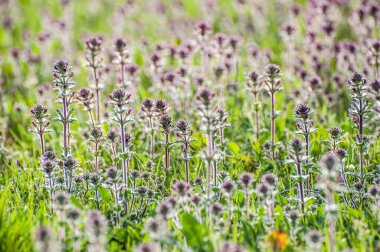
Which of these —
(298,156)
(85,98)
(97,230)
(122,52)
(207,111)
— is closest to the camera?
(97,230)

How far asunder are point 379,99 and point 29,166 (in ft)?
10.8

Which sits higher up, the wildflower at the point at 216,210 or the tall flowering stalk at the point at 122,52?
the tall flowering stalk at the point at 122,52

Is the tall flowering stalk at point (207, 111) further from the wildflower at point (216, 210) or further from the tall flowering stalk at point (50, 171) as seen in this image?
the tall flowering stalk at point (50, 171)

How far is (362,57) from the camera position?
7.71 m

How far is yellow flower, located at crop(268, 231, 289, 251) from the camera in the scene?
11.8ft

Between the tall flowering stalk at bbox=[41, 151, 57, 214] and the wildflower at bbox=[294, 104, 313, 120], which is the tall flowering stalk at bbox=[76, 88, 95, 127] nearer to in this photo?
the tall flowering stalk at bbox=[41, 151, 57, 214]

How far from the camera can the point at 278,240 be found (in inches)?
143

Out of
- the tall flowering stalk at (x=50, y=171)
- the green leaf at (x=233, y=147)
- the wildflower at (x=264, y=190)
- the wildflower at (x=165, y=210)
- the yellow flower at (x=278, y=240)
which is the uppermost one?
the green leaf at (x=233, y=147)

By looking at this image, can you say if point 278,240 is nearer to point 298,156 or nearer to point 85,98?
point 298,156

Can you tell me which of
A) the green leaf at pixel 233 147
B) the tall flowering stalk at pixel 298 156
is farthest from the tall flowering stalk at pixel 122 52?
the tall flowering stalk at pixel 298 156

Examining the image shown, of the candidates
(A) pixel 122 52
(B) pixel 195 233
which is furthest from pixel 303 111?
(A) pixel 122 52

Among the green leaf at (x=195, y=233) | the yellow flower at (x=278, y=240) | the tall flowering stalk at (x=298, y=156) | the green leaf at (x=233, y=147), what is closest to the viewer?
the yellow flower at (x=278, y=240)

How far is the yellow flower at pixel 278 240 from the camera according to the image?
360 cm

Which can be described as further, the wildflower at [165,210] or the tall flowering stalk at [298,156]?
the tall flowering stalk at [298,156]
